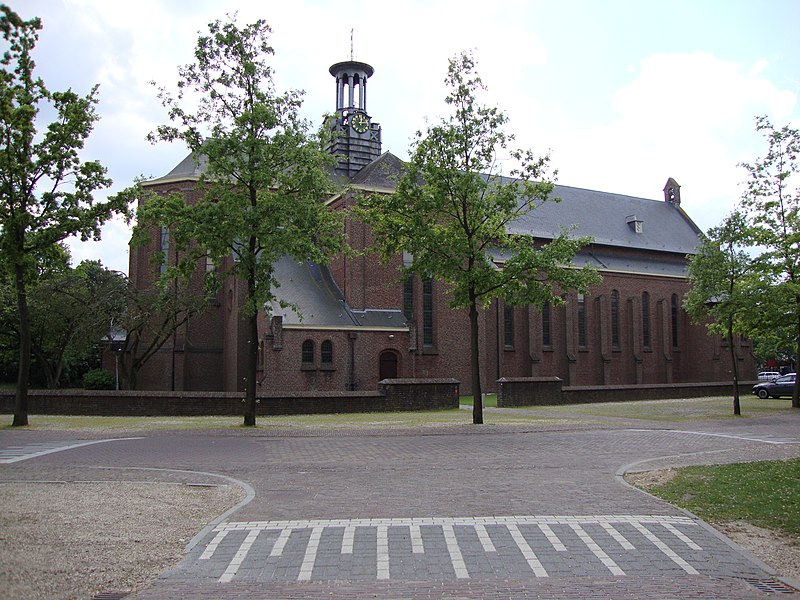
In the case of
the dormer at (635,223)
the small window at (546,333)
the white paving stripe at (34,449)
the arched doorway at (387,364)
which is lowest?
the white paving stripe at (34,449)

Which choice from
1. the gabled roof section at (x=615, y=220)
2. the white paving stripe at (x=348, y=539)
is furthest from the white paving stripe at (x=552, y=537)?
A: the gabled roof section at (x=615, y=220)

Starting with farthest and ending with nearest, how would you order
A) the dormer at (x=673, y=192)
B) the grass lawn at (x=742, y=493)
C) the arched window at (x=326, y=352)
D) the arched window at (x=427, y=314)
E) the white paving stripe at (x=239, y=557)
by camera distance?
the dormer at (x=673, y=192) < the arched window at (x=427, y=314) < the arched window at (x=326, y=352) < the grass lawn at (x=742, y=493) < the white paving stripe at (x=239, y=557)

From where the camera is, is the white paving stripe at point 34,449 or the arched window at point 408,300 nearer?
the white paving stripe at point 34,449

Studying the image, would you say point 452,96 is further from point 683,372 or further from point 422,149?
point 683,372

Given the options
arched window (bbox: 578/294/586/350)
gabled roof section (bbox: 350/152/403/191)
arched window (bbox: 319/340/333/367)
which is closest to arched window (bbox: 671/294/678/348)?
arched window (bbox: 578/294/586/350)

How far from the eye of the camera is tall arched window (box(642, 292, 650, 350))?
50941 mm

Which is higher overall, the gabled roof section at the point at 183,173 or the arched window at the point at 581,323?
the gabled roof section at the point at 183,173

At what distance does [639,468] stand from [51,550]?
30.4 feet

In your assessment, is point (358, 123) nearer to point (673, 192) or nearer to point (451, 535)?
point (673, 192)

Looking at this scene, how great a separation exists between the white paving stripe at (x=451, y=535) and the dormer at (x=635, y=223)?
49.8 metres

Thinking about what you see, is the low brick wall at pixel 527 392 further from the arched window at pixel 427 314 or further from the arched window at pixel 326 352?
the arched window at pixel 427 314

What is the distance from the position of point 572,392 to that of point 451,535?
89.2ft

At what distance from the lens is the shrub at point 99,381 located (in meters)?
38.7

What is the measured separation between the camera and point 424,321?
40.5 m
